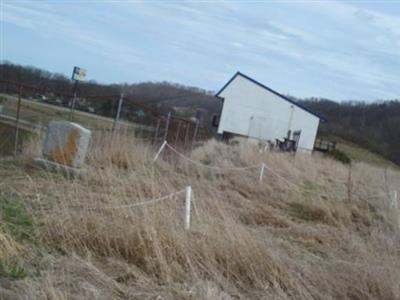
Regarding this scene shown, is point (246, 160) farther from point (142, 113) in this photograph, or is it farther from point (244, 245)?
point (244, 245)

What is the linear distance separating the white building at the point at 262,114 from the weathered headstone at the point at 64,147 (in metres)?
45.7

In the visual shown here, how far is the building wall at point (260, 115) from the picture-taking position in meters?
56.4

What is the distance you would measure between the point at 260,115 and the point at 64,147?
46962 millimetres

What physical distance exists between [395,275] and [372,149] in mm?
83509

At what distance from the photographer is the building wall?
5641 cm

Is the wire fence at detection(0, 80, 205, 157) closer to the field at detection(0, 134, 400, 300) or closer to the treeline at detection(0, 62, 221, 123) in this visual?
the treeline at detection(0, 62, 221, 123)

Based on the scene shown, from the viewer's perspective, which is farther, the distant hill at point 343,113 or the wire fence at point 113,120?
the distant hill at point 343,113

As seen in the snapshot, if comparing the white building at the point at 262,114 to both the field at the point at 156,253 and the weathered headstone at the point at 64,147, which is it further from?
the field at the point at 156,253

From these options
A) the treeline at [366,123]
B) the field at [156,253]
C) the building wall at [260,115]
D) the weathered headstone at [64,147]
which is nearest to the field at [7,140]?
the weathered headstone at [64,147]

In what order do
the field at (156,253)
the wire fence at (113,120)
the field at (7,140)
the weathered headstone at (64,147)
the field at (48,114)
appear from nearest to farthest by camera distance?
the field at (156,253), the weathered headstone at (64,147), the field at (7,140), the wire fence at (113,120), the field at (48,114)

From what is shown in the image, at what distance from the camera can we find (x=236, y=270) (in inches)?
213

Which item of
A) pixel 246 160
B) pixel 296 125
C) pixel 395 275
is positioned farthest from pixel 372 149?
pixel 395 275

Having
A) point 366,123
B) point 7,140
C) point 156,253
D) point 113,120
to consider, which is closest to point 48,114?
point 113,120

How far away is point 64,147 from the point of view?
1037cm
